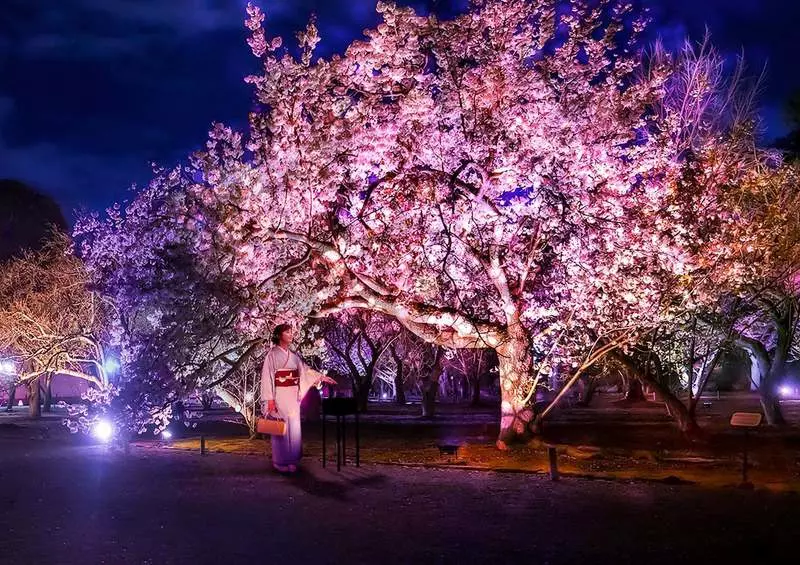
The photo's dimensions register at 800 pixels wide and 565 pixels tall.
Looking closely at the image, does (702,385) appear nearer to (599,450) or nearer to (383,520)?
(599,450)

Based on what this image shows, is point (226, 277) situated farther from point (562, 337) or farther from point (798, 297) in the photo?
point (798, 297)

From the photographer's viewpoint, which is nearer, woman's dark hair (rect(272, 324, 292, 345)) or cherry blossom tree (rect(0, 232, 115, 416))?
woman's dark hair (rect(272, 324, 292, 345))

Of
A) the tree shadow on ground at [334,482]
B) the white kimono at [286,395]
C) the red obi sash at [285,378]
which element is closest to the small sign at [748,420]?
the tree shadow on ground at [334,482]

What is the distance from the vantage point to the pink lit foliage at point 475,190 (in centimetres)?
1508

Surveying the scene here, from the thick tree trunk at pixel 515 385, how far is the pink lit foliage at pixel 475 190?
0.13ft

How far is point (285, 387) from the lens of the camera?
12.2 m

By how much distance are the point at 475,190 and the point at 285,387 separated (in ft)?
19.5

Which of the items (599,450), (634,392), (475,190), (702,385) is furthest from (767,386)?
(634,392)

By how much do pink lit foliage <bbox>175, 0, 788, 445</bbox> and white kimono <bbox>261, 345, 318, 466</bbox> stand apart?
3097mm

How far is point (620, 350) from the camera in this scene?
19.5 meters

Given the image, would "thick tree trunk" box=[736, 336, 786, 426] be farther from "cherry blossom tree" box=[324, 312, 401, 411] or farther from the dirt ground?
"cherry blossom tree" box=[324, 312, 401, 411]

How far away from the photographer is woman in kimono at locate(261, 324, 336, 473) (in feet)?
39.7

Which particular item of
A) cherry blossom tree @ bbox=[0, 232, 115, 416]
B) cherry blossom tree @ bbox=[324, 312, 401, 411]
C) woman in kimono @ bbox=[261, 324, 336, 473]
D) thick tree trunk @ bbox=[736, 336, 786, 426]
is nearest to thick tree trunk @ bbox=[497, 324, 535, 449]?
woman in kimono @ bbox=[261, 324, 336, 473]

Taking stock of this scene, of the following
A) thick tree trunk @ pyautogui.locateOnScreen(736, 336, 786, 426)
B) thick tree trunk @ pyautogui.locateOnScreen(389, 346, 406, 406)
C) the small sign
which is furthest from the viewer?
thick tree trunk @ pyautogui.locateOnScreen(389, 346, 406, 406)
